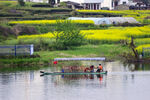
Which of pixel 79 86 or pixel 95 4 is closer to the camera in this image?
pixel 79 86

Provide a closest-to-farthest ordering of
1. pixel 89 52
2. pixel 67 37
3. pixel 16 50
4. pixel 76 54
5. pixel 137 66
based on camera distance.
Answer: pixel 137 66, pixel 16 50, pixel 76 54, pixel 89 52, pixel 67 37

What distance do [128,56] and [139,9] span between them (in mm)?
67137

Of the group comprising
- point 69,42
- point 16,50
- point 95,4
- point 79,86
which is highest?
point 95,4

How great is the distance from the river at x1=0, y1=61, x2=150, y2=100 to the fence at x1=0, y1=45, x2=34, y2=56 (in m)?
5.45

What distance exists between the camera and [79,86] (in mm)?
29141

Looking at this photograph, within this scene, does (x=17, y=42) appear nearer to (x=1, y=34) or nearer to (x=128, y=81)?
(x=1, y=34)

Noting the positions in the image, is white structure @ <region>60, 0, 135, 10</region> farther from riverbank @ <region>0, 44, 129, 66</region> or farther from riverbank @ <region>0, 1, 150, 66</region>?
riverbank @ <region>0, 44, 129, 66</region>

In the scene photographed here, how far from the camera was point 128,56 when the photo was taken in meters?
41.4

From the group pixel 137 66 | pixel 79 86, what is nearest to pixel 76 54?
pixel 137 66

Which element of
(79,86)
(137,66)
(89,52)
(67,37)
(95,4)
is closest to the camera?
(79,86)

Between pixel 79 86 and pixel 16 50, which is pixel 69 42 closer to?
pixel 16 50

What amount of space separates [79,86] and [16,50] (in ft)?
48.9

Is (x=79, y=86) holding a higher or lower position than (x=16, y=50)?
lower

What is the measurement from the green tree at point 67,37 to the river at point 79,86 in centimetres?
1094
